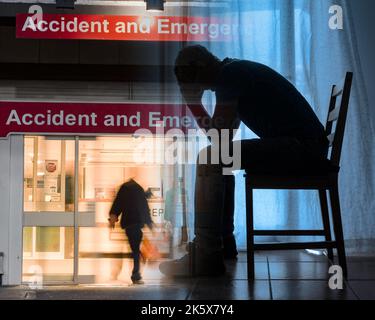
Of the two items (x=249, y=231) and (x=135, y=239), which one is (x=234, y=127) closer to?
(x=249, y=231)

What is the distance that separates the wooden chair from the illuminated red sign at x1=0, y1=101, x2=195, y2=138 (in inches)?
18.1

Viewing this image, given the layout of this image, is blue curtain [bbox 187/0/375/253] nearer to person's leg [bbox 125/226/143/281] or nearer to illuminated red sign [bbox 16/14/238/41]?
illuminated red sign [bbox 16/14/238/41]

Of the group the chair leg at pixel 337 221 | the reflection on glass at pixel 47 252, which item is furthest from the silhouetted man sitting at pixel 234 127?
the reflection on glass at pixel 47 252

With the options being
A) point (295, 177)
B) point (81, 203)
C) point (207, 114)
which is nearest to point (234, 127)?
point (207, 114)

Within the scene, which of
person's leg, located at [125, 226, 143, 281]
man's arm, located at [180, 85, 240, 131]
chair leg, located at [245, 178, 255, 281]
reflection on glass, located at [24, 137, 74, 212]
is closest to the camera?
reflection on glass, located at [24, 137, 74, 212]

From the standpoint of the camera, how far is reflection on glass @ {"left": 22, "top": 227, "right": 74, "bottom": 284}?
168 cm

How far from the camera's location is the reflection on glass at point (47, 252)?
168 centimetres

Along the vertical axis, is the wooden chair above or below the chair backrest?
below

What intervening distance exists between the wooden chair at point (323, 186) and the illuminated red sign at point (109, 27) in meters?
0.53

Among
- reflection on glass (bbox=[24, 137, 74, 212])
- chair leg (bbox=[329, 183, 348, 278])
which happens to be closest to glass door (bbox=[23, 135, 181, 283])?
reflection on glass (bbox=[24, 137, 74, 212])

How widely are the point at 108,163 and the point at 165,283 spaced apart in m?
0.40

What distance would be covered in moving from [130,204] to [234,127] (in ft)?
1.43

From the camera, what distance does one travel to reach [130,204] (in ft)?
5.87

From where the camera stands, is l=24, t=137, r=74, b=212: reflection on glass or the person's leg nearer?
l=24, t=137, r=74, b=212: reflection on glass
